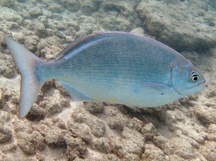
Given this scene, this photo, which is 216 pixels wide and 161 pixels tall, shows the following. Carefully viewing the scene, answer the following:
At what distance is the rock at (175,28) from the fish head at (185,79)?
13.7 feet

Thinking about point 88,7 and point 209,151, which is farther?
point 88,7

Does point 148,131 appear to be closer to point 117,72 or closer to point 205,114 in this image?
point 205,114

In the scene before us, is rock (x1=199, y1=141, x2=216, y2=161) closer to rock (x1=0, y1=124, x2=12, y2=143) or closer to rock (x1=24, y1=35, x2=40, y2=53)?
rock (x1=0, y1=124, x2=12, y2=143)

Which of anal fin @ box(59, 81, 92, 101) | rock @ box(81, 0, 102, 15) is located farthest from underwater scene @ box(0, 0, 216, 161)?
rock @ box(81, 0, 102, 15)

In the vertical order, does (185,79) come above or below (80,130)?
above

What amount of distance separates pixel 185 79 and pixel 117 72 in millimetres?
502

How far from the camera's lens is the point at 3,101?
308cm

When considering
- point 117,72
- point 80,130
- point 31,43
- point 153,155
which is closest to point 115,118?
point 80,130

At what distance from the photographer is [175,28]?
6117 mm

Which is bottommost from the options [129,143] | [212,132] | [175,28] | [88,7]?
[88,7]

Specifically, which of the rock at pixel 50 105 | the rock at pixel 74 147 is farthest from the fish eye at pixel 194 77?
the rock at pixel 50 105

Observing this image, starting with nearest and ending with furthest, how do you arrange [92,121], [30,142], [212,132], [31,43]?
[30,142] → [92,121] → [212,132] → [31,43]

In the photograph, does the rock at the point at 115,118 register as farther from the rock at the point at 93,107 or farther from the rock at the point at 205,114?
the rock at the point at 205,114

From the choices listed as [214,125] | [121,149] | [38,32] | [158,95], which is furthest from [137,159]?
[38,32]
